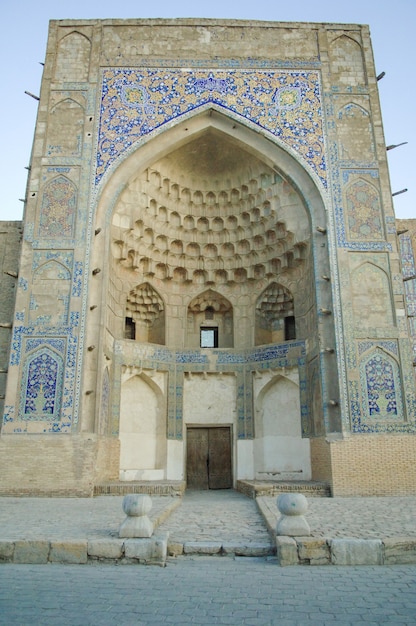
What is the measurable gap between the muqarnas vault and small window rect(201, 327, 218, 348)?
6 centimetres

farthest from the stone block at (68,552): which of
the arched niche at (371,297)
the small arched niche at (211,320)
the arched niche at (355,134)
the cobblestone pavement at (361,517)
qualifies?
the arched niche at (355,134)

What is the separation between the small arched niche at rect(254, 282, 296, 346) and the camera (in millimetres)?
13633

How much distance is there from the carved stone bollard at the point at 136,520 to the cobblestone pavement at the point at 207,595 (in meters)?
0.40

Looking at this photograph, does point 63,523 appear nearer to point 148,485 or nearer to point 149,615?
point 149,615

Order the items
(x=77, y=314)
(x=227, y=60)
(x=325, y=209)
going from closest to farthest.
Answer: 1. (x=77, y=314)
2. (x=325, y=209)
3. (x=227, y=60)

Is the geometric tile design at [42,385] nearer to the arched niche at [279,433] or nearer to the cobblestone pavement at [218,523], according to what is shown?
the cobblestone pavement at [218,523]

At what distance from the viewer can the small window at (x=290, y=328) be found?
13.7 meters

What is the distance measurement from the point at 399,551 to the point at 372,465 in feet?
18.4

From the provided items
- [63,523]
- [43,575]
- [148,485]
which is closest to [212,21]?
[148,485]

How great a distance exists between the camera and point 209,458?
13094 mm

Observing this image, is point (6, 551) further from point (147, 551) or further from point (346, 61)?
point (346, 61)

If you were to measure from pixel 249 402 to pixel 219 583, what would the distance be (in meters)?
9.33

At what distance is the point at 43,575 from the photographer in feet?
13.1

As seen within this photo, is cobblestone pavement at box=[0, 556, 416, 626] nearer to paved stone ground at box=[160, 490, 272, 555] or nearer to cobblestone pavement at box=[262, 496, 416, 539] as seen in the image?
paved stone ground at box=[160, 490, 272, 555]
